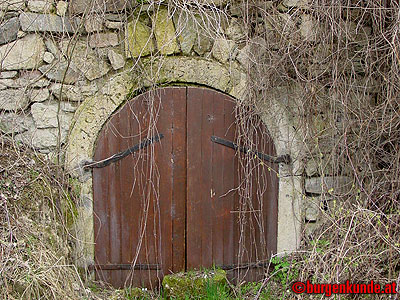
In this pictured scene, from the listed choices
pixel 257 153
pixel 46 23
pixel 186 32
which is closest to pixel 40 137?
pixel 46 23

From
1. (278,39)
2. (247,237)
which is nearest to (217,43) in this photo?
(278,39)

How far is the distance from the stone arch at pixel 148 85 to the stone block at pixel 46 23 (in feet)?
1.60

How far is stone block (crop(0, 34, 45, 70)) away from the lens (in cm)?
299

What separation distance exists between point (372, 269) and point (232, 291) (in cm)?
111

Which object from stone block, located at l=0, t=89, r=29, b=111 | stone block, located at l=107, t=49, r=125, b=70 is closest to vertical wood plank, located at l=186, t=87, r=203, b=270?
stone block, located at l=107, t=49, r=125, b=70

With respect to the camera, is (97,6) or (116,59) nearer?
(97,6)

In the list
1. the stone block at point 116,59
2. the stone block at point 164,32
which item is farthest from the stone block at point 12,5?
the stone block at point 164,32

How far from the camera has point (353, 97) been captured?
327cm

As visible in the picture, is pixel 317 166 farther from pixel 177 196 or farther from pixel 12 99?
pixel 12 99

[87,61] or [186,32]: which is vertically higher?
[186,32]

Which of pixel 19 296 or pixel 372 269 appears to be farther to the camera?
pixel 372 269

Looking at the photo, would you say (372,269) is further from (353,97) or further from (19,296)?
(19,296)

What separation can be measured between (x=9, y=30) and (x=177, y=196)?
1.79m

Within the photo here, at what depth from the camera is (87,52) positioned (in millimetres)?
3057
